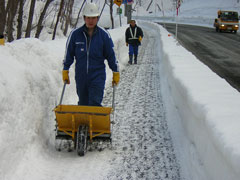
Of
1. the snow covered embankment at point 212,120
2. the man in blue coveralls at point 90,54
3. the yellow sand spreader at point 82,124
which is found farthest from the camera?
the man in blue coveralls at point 90,54

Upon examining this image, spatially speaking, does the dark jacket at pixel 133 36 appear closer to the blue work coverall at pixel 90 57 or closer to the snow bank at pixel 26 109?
the snow bank at pixel 26 109

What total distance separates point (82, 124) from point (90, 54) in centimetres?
95

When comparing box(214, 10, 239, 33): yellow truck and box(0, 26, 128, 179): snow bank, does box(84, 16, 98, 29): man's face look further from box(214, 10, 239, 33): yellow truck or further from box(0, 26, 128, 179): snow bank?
box(214, 10, 239, 33): yellow truck

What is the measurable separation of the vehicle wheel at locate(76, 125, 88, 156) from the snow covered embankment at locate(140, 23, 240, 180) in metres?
1.36

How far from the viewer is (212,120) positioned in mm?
3426

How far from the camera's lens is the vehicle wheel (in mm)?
4176

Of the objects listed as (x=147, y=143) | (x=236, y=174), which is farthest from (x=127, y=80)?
(x=236, y=174)

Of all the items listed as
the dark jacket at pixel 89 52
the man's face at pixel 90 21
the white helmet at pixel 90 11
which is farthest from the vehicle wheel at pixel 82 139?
the white helmet at pixel 90 11

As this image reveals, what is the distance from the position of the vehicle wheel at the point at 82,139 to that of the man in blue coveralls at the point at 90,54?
584 mm

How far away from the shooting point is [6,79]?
3.71 meters

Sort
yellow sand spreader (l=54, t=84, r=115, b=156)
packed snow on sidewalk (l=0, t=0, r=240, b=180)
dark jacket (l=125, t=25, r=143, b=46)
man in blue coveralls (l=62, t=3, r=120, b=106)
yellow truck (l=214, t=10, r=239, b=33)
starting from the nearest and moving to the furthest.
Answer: packed snow on sidewalk (l=0, t=0, r=240, b=180) < yellow sand spreader (l=54, t=84, r=115, b=156) < man in blue coveralls (l=62, t=3, r=120, b=106) < dark jacket (l=125, t=25, r=143, b=46) < yellow truck (l=214, t=10, r=239, b=33)

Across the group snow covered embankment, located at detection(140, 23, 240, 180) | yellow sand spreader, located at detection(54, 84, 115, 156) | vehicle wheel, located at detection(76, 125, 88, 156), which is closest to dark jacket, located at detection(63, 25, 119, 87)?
yellow sand spreader, located at detection(54, 84, 115, 156)

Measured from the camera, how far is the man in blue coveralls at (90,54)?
4.45 meters

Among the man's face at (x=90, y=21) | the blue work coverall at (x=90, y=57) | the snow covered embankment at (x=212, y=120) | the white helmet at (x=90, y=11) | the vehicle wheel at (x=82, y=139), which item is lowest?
the vehicle wheel at (x=82, y=139)
